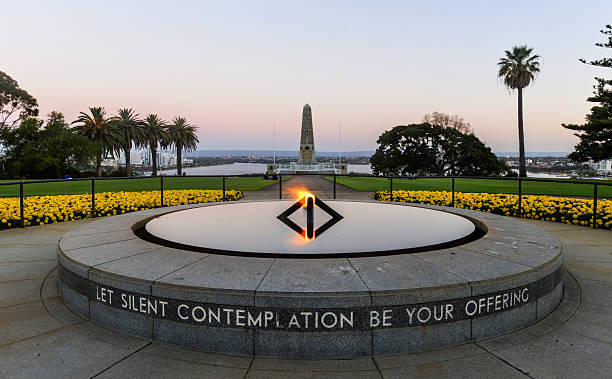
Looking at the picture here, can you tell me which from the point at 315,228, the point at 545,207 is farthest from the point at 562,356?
the point at 545,207

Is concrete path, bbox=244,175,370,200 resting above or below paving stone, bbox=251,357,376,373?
above

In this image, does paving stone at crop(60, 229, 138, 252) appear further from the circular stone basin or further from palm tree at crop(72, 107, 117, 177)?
palm tree at crop(72, 107, 117, 177)

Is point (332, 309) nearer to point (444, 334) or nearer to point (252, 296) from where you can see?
point (252, 296)

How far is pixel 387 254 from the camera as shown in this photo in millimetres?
4332

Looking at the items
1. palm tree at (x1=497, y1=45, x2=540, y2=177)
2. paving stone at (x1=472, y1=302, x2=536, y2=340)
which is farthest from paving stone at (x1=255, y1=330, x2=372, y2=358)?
palm tree at (x1=497, y1=45, x2=540, y2=177)

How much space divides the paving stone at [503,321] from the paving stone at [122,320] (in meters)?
3.00

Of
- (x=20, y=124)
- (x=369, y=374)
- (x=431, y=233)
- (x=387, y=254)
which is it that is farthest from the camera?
(x=20, y=124)

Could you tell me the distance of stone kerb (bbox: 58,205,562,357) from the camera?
2.98 meters

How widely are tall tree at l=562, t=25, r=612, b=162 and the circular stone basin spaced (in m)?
29.1

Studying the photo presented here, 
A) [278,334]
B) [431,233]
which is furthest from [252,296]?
[431,233]

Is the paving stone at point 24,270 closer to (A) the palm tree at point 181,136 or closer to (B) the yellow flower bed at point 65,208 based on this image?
(B) the yellow flower bed at point 65,208

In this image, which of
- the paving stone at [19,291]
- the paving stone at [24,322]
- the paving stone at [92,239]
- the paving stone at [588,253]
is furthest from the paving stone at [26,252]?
the paving stone at [588,253]

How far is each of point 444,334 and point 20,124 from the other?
67934 millimetres

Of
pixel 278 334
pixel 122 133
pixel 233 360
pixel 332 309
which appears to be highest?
pixel 122 133
